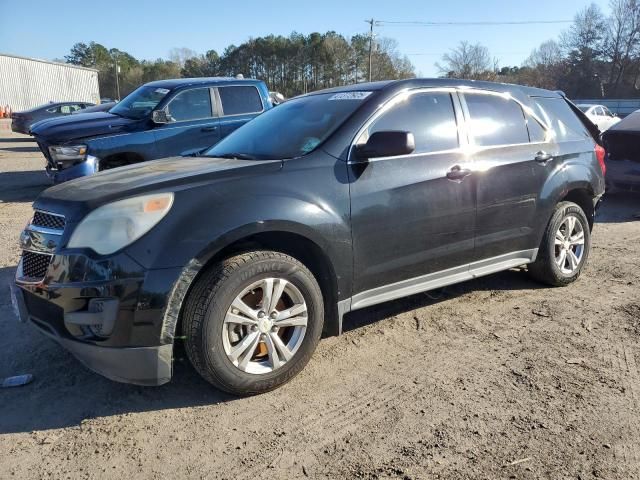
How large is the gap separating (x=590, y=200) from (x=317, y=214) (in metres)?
3.18

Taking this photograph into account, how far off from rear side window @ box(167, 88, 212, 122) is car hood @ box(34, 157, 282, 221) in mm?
4864

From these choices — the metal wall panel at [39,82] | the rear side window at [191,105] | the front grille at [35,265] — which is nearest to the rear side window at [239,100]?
the rear side window at [191,105]

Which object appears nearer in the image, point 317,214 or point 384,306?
point 317,214

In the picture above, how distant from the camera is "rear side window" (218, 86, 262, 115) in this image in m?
8.51

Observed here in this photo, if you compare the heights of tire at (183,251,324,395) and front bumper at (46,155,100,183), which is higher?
front bumper at (46,155,100,183)

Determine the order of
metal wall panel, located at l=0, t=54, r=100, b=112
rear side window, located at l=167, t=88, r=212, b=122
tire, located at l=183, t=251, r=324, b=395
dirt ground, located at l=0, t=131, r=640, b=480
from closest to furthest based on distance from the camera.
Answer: dirt ground, located at l=0, t=131, r=640, b=480 → tire, located at l=183, t=251, r=324, b=395 → rear side window, located at l=167, t=88, r=212, b=122 → metal wall panel, located at l=0, t=54, r=100, b=112

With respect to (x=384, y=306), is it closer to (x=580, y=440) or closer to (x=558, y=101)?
(x=580, y=440)

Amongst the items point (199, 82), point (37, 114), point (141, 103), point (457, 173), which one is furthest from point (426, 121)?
point (37, 114)

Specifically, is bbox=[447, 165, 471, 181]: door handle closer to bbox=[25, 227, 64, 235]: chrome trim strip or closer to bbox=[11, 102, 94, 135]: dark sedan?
bbox=[25, 227, 64, 235]: chrome trim strip

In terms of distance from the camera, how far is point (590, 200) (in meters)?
4.91

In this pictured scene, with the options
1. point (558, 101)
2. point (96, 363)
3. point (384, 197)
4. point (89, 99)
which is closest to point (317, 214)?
point (384, 197)

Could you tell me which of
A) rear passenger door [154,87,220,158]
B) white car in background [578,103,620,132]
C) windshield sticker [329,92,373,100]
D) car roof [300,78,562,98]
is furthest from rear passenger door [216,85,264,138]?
white car in background [578,103,620,132]

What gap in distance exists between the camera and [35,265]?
2879 mm

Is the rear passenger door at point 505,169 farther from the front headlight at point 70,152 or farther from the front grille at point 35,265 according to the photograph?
the front headlight at point 70,152
